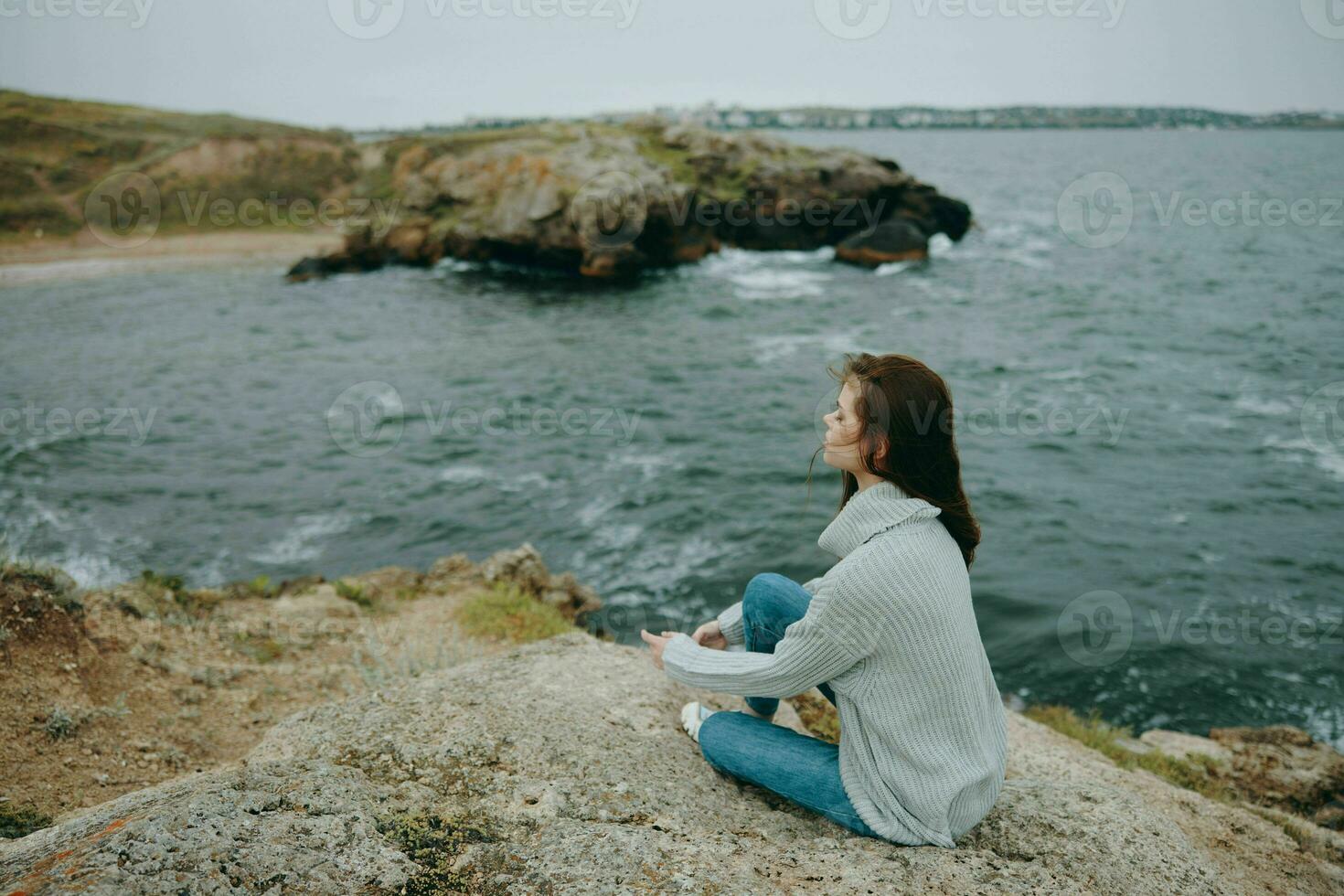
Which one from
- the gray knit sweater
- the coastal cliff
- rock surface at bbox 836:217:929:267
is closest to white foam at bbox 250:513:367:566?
the coastal cliff

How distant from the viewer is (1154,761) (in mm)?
6734

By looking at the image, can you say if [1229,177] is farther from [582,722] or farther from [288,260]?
[582,722]

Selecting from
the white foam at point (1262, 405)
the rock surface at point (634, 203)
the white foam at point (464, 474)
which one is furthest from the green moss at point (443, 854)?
the rock surface at point (634, 203)

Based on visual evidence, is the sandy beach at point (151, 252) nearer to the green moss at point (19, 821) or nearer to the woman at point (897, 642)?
the green moss at point (19, 821)

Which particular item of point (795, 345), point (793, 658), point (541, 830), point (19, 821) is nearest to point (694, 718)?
point (541, 830)

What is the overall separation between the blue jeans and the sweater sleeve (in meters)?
0.37

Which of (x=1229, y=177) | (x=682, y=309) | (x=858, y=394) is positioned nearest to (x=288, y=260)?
(x=682, y=309)

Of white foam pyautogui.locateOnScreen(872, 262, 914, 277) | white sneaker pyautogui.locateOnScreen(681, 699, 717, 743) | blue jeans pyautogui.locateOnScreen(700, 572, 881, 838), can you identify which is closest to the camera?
blue jeans pyautogui.locateOnScreen(700, 572, 881, 838)

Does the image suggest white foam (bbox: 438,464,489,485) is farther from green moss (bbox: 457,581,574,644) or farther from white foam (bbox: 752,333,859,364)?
white foam (bbox: 752,333,859,364)

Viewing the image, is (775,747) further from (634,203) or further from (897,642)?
(634,203)

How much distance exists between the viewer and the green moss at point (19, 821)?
3624 millimetres

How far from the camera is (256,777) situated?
10.7 ft

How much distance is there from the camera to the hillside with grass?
4781cm

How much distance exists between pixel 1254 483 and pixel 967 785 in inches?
627
